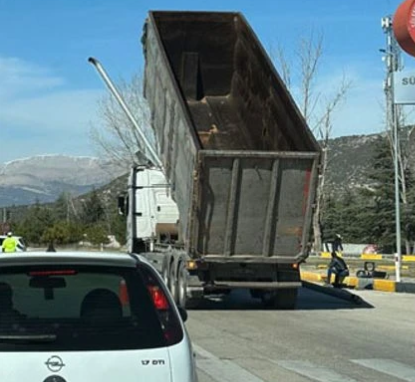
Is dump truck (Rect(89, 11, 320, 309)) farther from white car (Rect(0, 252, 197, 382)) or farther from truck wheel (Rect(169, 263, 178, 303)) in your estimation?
white car (Rect(0, 252, 197, 382))

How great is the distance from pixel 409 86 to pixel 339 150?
142 metres

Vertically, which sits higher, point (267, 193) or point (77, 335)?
point (267, 193)

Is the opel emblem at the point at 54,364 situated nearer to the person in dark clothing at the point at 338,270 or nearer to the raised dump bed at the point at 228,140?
the raised dump bed at the point at 228,140

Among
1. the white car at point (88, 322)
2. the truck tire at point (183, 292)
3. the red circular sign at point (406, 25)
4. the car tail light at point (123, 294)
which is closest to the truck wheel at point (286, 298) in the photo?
the truck tire at point (183, 292)

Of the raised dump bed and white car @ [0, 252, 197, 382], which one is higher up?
the raised dump bed

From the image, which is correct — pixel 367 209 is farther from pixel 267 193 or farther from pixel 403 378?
pixel 403 378

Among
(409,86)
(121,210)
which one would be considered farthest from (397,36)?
(121,210)

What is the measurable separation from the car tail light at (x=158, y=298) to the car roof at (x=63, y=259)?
0.19 m

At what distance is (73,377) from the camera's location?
516 cm

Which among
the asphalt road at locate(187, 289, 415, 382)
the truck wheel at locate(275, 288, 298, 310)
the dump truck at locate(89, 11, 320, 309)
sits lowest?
the asphalt road at locate(187, 289, 415, 382)

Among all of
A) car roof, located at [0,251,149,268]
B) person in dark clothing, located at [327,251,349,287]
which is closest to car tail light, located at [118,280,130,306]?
car roof, located at [0,251,149,268]

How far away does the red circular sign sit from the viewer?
64.3 ft

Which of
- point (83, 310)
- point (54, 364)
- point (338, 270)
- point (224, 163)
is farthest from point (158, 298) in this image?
point (338, 270)

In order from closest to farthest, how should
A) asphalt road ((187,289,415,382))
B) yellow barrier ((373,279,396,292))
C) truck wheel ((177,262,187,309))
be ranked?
asphalt road ((187,289,415,382)) < truck wheel ((177,262,187,309)) < yellow barrier ((373,279,396,292))
